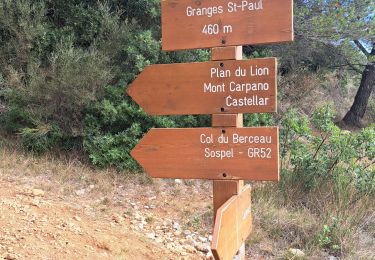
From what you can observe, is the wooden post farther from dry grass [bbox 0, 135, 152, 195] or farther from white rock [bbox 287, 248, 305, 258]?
dry grass [bbox 0, 135, 152, 195]

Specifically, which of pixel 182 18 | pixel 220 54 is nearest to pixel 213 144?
pixel 220 54

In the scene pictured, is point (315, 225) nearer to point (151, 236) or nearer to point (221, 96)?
point (151, 236)

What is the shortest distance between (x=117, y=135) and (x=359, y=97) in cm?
914

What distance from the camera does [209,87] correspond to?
2533 mm

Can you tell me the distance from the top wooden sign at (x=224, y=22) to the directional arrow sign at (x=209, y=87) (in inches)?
5.4

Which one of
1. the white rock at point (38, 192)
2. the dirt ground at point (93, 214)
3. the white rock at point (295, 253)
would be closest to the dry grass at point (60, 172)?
the dirt ground at point (93, 214)

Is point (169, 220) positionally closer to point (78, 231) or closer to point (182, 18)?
point (78, 231)

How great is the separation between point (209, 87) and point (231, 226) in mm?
822

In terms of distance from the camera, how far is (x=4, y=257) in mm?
3293

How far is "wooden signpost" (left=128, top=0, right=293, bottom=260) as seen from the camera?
2438mm

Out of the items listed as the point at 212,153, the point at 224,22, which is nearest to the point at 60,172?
the point at 212,153

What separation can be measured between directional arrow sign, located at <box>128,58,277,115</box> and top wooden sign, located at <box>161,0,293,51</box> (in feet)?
0.45

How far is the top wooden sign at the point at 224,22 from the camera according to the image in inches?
96.0

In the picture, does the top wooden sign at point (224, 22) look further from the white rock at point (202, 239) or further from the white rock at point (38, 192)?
the white rock at point (38, 192)
